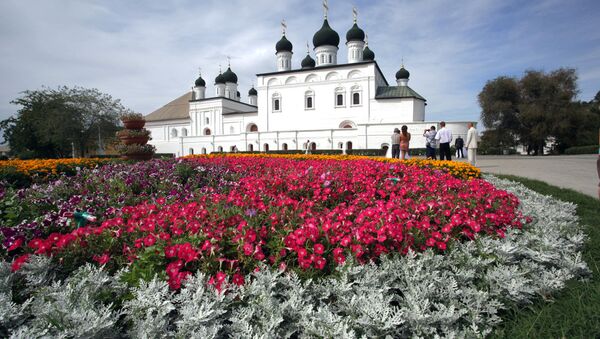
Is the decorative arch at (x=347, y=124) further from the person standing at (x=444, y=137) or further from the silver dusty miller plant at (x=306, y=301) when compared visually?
the silver dusty miller plant at (x=306, y=301)

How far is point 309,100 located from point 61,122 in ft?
81.1

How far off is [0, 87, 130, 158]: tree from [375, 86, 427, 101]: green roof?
1102 inches

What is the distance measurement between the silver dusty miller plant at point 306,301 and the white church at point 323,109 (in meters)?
28.2

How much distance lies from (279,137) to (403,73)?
19341 millimetres

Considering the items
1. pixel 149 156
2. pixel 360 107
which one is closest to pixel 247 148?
pixel 360 107

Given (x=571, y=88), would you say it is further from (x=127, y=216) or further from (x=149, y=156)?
(x=127, y=216)

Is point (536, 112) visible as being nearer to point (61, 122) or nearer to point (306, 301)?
point (306, 301)

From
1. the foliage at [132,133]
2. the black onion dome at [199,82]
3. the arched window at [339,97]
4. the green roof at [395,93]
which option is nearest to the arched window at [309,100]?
the arched window at [339,97]

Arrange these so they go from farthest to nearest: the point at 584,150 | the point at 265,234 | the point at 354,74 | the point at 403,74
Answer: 1. the point at 403,74
2. the point at 354,74
3. the point at 584,150
4. the point at 265,234

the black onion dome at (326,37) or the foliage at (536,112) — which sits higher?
the black onion dome at (326,37)

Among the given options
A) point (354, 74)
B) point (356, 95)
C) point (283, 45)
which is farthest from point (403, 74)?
point (283, 45)

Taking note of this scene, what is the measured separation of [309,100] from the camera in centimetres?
3666

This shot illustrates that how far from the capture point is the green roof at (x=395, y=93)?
32.7 m

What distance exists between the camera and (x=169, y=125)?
47.5 metres
